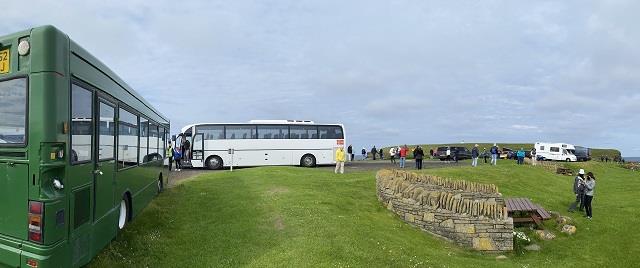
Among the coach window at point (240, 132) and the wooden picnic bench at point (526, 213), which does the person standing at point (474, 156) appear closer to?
the coach window at point (240, 132)

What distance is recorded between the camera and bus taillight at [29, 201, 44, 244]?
555 centimetres

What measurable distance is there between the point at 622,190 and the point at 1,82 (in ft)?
108

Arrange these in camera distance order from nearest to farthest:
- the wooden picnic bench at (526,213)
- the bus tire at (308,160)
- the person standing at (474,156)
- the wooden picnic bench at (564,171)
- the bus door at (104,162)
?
the bus door at (104,162), the wooden picnic bench at (526,213), the bus tire at (308,160), the person standing at (474,156), the wooden picnic bench at (564,171)

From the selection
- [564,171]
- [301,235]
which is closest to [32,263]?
[301,235]

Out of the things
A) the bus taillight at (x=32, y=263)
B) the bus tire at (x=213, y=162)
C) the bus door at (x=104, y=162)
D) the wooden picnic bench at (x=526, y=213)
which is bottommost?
the wooden picnic bench at (x=526, y=213)

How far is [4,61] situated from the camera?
586 centimetres

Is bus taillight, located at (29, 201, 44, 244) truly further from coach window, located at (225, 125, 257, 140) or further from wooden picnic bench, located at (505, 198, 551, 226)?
coach window, located at (225, 125, 257, 140)

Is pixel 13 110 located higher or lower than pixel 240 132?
lower

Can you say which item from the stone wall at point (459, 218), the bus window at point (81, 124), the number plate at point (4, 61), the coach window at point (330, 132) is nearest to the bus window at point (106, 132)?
the bus window at point (81, 124)

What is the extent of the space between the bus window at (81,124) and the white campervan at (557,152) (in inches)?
2515

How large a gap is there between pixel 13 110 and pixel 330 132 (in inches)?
1126

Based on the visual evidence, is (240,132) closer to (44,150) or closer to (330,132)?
(330,132)

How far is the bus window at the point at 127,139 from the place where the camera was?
8812 mm

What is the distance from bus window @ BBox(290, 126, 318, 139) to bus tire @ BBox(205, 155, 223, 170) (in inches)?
200
